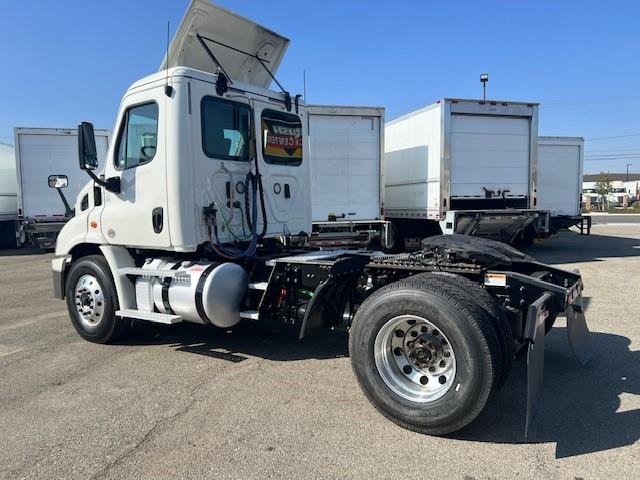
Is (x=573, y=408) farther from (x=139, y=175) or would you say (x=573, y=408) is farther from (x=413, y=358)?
(x=139, y=175)

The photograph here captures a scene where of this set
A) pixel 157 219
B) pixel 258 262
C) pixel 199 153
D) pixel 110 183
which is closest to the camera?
pixel 199 153

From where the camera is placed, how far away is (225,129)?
5551 millimetres

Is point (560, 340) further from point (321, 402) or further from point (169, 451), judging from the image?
point (169, 451)

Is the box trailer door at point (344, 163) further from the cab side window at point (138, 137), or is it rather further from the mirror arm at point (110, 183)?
the mirror arm at point (110, 183)

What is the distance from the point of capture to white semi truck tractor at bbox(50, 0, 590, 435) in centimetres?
365

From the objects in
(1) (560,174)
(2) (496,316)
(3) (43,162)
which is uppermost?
(3) (43,162)

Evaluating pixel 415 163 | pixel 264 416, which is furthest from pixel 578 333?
pixel 415 163

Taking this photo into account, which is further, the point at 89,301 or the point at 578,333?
the point at 89,301

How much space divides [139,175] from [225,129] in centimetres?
104

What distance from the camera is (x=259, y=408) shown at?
4137mm

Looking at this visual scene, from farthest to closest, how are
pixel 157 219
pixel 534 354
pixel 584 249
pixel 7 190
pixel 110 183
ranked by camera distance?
pixel 7 190 < pixel 584 249 < pixel 110 183 < pixel 157 219 < pixel 534 354

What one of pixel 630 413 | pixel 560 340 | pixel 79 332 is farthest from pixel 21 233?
pixel 630 413

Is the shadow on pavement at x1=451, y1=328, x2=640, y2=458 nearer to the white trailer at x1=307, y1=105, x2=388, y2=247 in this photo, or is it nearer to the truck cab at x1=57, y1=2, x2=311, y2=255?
the truck cab at x1=57, y1=2, x2=311, y2=255

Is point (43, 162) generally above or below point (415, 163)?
above
